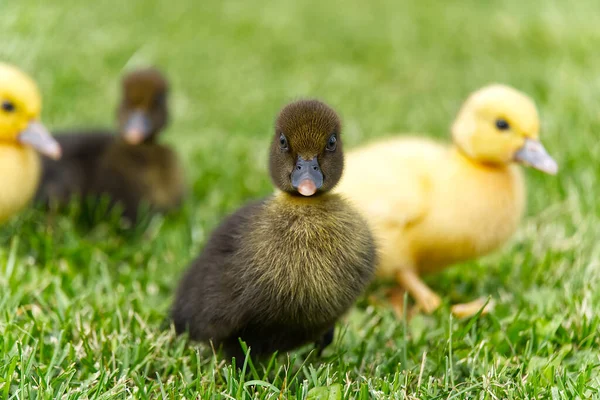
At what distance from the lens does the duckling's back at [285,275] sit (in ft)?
8.61

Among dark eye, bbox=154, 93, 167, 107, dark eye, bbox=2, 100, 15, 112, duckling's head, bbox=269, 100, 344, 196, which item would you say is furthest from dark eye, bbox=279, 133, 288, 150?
dark eye, bbox=154, 93, 167, 107

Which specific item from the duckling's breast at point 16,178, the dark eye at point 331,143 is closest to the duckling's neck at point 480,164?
the dark eye at point 331,143

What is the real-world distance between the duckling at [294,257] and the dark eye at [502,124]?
1.34 metres

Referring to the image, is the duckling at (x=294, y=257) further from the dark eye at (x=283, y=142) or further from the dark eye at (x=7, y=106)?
the dark eye at (x=7, y=106)

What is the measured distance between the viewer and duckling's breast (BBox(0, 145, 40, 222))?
397 cm

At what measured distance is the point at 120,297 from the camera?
11.3 feet

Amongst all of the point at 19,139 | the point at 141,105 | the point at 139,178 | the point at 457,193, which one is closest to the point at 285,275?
the point at 457,193

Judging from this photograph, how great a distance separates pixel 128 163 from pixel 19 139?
78 cm

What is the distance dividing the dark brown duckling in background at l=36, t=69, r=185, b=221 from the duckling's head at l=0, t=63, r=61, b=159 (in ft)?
1.77

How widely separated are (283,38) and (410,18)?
198 centimetres

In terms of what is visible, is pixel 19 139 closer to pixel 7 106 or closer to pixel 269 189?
pixel 7 106

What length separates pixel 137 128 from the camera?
4.71 meters

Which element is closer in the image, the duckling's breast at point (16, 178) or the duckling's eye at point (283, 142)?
the duckling's eye at point (283, 142)

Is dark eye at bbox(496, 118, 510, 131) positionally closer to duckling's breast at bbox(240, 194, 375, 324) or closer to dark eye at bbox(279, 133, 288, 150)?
duckling's breast at bbox(240, 194, 375, 324)
